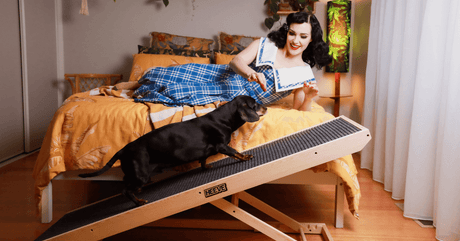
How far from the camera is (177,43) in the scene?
2939 millimetres

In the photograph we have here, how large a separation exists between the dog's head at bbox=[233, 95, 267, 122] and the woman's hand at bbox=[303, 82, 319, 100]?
0.36 metres

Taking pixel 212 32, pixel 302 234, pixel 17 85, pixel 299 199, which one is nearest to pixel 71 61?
pixel 17 85

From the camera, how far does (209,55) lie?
281 cm

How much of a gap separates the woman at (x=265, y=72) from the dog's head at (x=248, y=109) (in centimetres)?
28

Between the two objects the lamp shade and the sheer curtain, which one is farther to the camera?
the lamp shade

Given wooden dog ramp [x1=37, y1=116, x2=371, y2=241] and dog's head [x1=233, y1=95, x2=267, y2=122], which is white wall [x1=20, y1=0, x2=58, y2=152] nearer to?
wooden dog ramp [x1=37, y1=116, x2=371, y2=241]

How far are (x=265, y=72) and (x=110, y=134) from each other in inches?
35.1

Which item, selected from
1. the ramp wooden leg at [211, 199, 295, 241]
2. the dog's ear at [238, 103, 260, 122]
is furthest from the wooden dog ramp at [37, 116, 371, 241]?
the dog's ear at [238, 103, 260, 122]

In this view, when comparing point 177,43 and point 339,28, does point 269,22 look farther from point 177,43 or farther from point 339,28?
point 177,43

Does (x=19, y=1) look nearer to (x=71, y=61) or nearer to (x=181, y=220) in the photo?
(x=71, y=61)

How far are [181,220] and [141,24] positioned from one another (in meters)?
2.48

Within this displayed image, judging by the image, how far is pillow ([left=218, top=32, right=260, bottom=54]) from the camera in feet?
9.55

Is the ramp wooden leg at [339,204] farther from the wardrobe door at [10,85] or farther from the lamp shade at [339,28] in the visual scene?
the wardrobe door at [10,85]

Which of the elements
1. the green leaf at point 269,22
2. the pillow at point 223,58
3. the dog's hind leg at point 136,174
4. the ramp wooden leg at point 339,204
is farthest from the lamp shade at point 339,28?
the dog's hind leg at point 136,174
